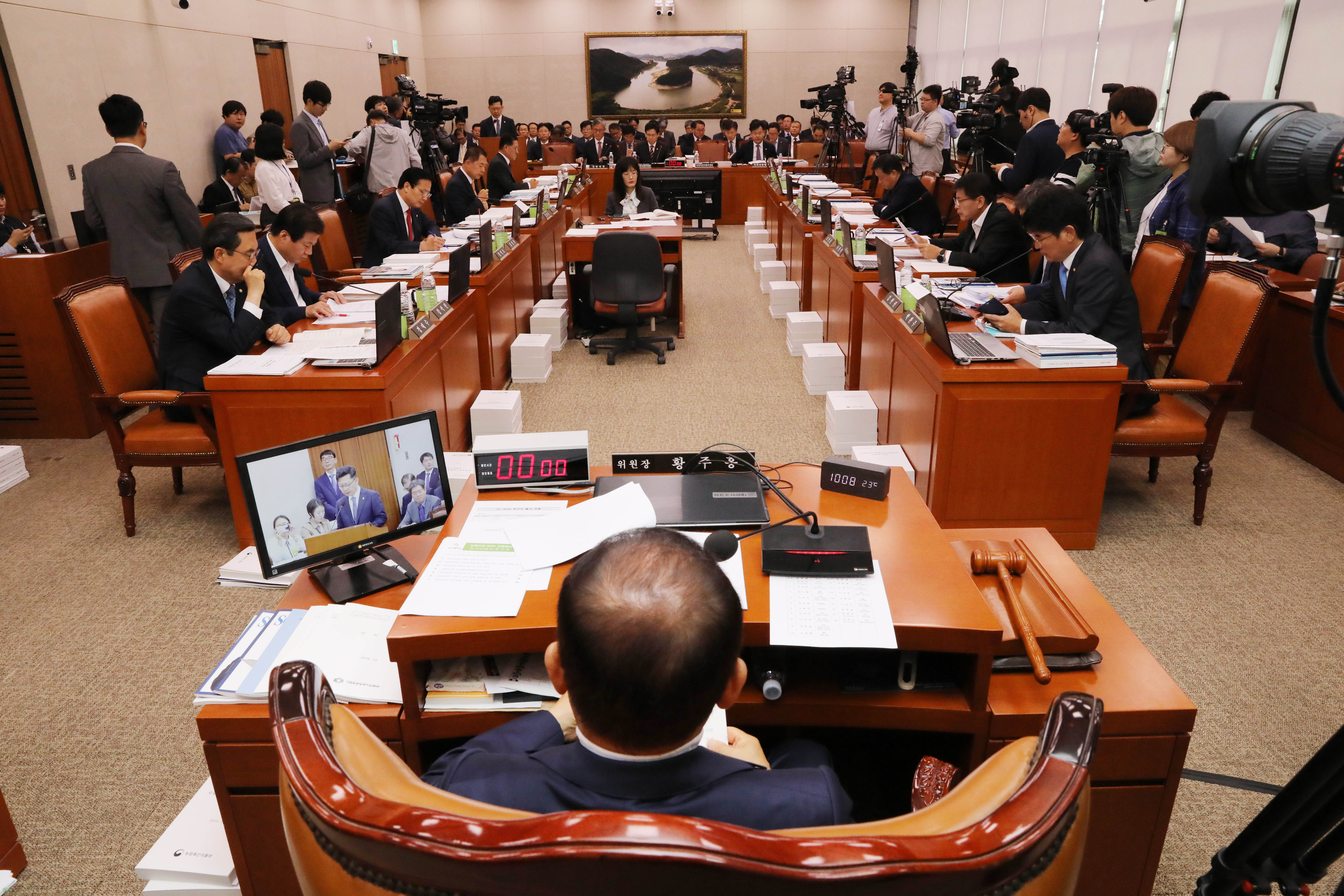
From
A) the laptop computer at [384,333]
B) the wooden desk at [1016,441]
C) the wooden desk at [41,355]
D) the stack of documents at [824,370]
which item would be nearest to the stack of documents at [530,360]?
the stack of documents at [824,370]

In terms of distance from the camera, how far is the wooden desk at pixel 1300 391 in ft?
12.1

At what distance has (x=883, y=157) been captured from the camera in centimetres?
618

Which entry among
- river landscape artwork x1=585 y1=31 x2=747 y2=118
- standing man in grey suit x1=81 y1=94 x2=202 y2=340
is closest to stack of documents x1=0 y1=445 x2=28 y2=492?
standing man in grey suit x1=81 y1=94 x2=202 y2=340

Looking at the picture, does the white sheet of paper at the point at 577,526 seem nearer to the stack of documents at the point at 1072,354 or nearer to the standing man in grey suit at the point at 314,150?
the stack of documents at the point at 1072,354

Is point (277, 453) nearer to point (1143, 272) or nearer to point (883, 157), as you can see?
point (1143, 272)

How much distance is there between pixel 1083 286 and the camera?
10.3 ft

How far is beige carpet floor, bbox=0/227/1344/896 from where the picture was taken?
2.07m

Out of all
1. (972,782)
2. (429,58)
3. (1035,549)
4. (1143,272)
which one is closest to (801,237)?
(1143,272)

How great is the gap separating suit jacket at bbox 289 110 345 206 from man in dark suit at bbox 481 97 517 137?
4.30 metres

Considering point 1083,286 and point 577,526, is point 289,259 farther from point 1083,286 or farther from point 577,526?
point 1083,286

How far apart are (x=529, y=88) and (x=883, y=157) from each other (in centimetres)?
947

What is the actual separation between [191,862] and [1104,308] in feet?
10.2

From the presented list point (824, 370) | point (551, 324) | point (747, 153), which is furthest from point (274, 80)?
point (824, 370)

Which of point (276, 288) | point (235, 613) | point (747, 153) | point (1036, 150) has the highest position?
point (1036, 150)
